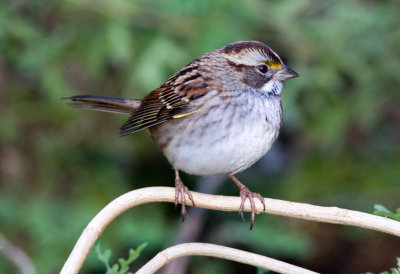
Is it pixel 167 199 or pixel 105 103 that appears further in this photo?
pixel 105 103

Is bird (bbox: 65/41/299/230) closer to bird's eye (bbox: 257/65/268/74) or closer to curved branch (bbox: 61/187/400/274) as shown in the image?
bird's eye (bbox: 257/65/268/74)

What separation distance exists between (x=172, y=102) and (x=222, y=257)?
121cm

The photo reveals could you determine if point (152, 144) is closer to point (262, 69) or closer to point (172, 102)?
point (172, 102)

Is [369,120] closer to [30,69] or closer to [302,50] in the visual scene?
[302,50]

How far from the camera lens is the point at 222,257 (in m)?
1.68

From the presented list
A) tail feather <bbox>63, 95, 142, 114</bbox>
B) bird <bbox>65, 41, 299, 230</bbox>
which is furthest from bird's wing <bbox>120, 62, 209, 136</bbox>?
tail feather <bbox>63, 95, 142, 114</bbox>

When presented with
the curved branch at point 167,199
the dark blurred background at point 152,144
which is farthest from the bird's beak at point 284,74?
the dark blurred background at point 152,144

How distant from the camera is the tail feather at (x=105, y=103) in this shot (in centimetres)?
290

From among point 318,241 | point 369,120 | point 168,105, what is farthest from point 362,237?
point 168,105

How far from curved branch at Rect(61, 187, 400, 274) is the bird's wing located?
36.3 inches

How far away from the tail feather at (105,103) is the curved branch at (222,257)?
129cm

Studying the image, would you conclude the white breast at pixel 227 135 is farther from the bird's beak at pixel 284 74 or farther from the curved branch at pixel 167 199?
the curved branch at pixel 167 199

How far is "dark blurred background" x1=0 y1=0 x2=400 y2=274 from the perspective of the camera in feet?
13.0

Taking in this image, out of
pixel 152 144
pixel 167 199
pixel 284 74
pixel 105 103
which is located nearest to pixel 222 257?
pixel 167 199
